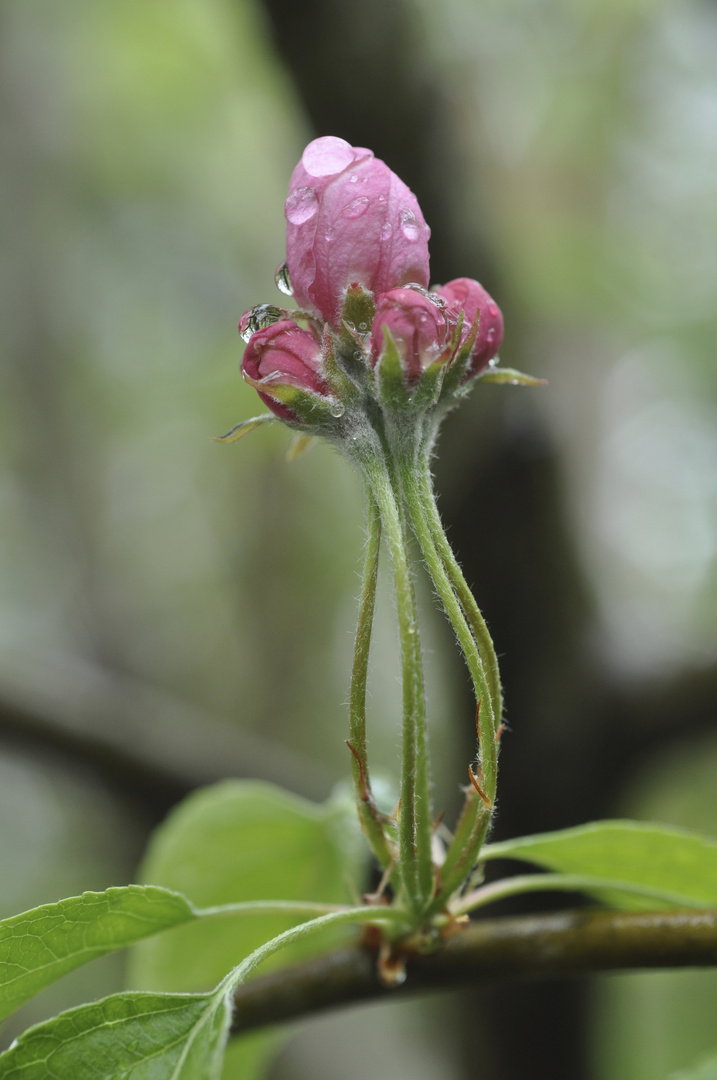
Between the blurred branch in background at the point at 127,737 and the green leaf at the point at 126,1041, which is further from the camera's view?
the blurred branch in background at the point at 127,737

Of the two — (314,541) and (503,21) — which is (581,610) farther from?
(314,541)

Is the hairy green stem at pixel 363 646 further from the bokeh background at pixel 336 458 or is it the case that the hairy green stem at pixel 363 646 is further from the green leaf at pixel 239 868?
the bokeh background at pixel 336 458

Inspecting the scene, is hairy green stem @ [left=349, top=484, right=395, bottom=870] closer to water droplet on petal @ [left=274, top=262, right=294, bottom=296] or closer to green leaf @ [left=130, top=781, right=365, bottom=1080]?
water droplet on petal @ [left=274, top=262, right=294, bottom=296]

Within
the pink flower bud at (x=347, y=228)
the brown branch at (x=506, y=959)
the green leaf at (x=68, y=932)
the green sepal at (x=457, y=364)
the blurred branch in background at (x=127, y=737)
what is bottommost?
the brown branch at (x=506, y=959)

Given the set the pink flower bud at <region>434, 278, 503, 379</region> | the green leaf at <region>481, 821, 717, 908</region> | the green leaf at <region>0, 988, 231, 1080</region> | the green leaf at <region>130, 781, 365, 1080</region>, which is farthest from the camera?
the green leaf at <region>130, 781, 365, 1080</region>

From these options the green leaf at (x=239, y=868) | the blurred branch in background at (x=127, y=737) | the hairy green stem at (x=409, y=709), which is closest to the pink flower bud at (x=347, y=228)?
the hairy green stem at (x=409, y=709)

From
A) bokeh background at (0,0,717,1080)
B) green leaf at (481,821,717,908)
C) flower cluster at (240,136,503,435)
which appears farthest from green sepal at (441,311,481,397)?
bokeh background at (0,0,717,1080)

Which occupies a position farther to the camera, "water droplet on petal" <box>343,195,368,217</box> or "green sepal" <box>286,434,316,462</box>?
"green sepal" <box>286,434,316,462</box>

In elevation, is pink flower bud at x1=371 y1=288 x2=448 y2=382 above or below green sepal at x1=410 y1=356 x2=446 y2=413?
above
